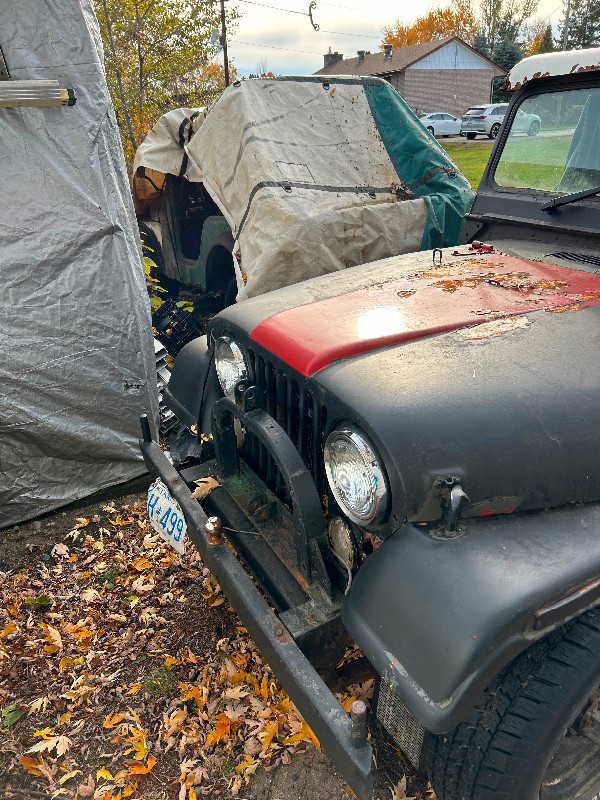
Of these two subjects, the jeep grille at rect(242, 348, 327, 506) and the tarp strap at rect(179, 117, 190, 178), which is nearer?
the jeep grille at rect(242, 348, 327, 506)

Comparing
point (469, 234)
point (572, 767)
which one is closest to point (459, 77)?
point (469, 234)

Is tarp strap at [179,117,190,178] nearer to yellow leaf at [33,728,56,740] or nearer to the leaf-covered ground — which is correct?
the leaf-covered ground

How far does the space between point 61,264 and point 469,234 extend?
2311 millimetres

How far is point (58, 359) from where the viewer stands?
11.6ft

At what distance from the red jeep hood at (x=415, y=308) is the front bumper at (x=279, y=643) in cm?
29

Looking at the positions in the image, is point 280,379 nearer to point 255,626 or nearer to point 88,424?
point 255,626

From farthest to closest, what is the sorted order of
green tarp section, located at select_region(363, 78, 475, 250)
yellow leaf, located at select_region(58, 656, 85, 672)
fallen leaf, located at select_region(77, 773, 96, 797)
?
green tarp section, located at select_region(363, 78, 475, 250)
yellow leaf, located at select_region(58, 656, 85, 672)
fallen leaf, located at select_region(77, 773, 96, 797)

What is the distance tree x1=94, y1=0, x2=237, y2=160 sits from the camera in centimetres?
895

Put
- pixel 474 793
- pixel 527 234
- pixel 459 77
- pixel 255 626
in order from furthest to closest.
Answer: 1. pixel 459 77
2. pixel 527 234
3. pixel 255 626
4. pixel 474 793

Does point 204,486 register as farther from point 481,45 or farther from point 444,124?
point 481,45

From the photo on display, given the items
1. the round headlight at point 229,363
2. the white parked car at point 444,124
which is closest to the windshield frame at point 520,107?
the round headlight at point 229,363

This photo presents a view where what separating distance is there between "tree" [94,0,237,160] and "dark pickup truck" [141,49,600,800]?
7795 mm

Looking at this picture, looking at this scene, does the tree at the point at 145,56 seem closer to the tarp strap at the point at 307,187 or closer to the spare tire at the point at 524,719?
the tarp strap at the point at 307,187

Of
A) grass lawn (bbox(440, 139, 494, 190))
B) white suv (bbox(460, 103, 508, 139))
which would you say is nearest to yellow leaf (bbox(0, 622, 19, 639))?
grass lawn (bbox(440, 139, 494, 190))
